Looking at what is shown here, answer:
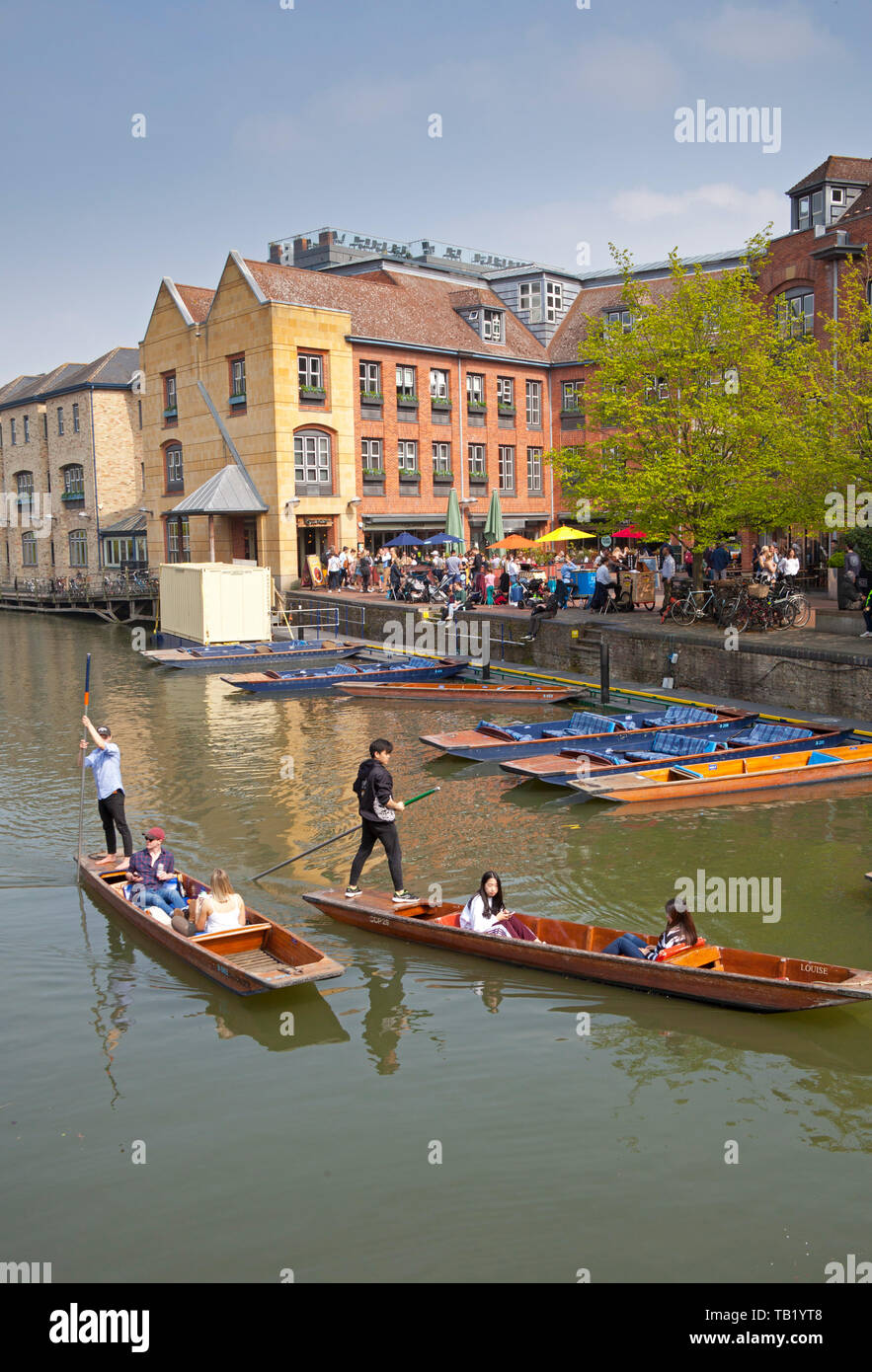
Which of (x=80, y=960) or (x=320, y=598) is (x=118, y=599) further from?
(x=80, y=960)

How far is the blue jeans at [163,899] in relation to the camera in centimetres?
1178

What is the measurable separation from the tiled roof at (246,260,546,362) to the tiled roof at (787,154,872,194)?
1548 centimetres

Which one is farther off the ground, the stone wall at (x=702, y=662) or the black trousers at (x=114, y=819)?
the stone wall at (x=702, y=662)

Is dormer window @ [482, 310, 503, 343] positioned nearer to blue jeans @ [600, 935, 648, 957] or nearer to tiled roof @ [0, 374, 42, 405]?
tiled roof @ [0, 374, 42, 405]

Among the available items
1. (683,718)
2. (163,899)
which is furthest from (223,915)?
(683,718)

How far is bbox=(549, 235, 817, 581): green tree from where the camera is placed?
87.7 feet

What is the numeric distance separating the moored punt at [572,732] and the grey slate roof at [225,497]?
24.6 m

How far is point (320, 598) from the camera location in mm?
40188

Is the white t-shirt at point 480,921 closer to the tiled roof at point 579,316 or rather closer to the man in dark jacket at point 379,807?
the man in dark jacket at point 379,807

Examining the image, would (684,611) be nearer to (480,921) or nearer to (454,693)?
(454,693)

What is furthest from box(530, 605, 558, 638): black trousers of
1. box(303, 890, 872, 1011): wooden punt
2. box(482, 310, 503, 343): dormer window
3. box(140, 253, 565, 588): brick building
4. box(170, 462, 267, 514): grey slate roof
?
box(482, 310, 503, 343): dormer window

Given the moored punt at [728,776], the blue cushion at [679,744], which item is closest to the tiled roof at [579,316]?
the blue cushion at [679,744]

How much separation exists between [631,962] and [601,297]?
4845 centimetres
